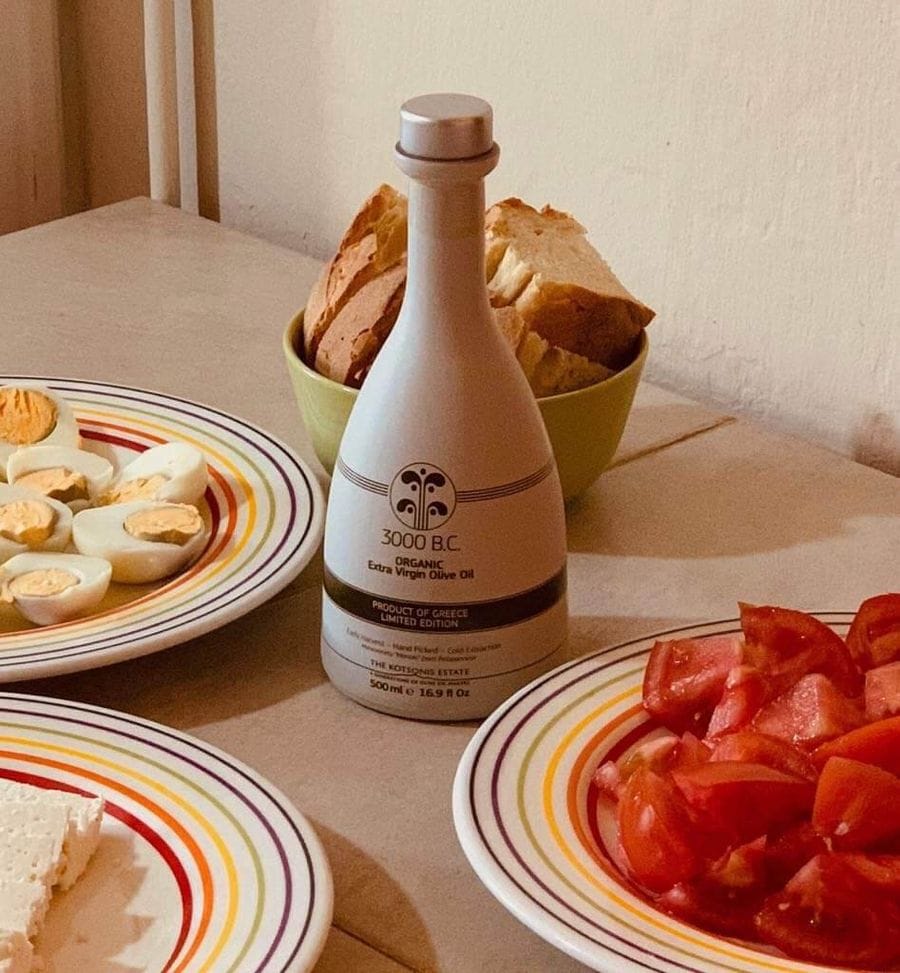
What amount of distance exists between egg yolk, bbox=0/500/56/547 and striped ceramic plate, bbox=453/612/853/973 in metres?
0.34

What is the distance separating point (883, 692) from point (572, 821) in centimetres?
16

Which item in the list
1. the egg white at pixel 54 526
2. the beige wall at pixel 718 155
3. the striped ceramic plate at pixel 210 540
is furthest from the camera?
the beige wall at pixel 718 155

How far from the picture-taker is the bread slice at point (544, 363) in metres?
1.01

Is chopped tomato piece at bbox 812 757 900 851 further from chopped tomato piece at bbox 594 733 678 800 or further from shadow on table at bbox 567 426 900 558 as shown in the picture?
shadow on table at bbox 567 426 900 558

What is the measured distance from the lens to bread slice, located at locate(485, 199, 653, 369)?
104cm

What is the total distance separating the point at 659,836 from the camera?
69 centimetres

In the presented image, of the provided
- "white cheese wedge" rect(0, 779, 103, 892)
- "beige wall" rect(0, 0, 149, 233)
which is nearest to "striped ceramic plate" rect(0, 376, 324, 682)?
"white cheese wedge" rect(0, 779, 103, 892)

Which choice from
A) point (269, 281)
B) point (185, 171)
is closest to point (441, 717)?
point (269, 281)

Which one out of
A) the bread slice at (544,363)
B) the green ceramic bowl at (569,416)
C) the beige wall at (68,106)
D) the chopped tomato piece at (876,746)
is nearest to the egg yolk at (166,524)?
the green ceramic bowl at (569,416)

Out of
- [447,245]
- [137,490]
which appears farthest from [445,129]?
[137,490]

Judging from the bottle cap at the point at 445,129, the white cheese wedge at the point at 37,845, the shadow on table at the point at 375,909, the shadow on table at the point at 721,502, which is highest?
the bottle cap at the point at 445,129

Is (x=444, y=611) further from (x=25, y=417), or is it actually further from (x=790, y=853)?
(x=25, y=417)

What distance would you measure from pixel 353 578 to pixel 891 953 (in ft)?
1.05

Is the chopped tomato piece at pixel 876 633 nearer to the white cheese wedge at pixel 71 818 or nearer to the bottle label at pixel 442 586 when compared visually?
the bottle label at pixel 442 586
